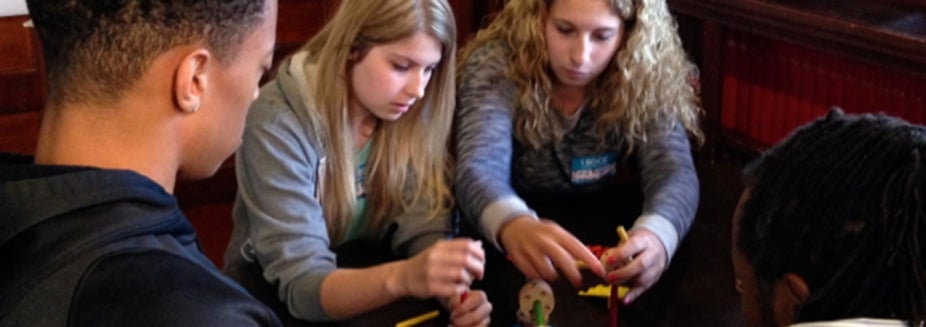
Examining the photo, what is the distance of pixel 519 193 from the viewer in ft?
5.11

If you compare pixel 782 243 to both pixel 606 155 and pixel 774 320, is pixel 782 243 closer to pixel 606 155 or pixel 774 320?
pixel 774 320

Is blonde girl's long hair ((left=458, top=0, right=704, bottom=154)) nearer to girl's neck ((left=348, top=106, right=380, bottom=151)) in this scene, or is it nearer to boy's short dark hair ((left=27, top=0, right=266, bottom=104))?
girl's neck ((left=348, top=106, right=380, bottom=151))

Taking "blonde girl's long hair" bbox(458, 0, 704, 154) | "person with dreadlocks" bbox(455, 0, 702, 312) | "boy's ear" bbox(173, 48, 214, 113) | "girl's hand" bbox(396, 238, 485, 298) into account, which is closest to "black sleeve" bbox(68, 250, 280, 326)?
"boy's ear" bbox(173, 48, 214, 113)

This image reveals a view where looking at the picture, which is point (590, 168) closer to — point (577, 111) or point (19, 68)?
point (577, 111)

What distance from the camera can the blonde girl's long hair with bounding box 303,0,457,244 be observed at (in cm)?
133

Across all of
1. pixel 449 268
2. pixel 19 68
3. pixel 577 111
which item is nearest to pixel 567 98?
pixel 577 111

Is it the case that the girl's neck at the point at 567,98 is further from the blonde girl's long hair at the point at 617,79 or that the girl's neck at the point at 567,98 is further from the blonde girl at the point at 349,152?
the blonde girl at the point at 349,152

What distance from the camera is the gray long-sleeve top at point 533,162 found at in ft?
4.39

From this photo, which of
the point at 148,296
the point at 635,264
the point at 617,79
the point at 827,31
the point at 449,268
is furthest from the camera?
the point at 827,31

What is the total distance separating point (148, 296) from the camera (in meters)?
0.66

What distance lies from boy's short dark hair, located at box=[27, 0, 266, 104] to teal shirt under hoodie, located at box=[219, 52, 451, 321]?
1.47 ft

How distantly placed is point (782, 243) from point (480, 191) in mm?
577

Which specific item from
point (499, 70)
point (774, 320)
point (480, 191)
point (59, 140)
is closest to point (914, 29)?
point (499, 70)

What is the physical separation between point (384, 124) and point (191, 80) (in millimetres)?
657
